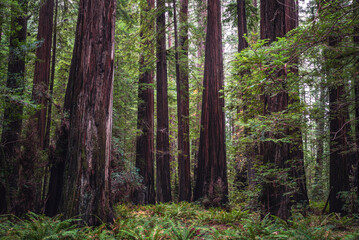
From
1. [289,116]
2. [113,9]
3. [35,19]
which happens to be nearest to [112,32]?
[113,9]

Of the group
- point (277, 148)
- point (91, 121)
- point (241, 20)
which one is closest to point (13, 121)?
point (91, 121)

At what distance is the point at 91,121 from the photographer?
16.5 feet

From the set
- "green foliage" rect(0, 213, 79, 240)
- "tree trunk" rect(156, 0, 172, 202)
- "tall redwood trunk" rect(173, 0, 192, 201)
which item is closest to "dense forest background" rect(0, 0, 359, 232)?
"tall redwood trunk" rect(173, 0, 192, 201)

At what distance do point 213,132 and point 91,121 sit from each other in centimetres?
536

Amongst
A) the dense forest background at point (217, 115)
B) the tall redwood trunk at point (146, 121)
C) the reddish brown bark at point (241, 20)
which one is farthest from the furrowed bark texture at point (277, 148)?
the tall redwood trunk at point (146, 121)

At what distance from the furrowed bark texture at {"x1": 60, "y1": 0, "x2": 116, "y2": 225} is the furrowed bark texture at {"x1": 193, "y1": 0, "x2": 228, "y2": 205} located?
478cm

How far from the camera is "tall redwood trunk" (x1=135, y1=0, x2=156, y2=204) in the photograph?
11.0 metres

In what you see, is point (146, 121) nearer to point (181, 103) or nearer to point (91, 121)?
point (181, 103)

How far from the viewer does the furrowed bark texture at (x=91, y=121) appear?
4.85 metres

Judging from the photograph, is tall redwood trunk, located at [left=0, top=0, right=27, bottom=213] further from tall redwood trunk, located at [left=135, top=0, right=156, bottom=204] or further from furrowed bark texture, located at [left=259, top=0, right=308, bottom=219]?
furrowed bark texture, located at [left=259, top=0, right=308, bottom=219]

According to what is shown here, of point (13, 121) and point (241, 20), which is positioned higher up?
point (241, 20)

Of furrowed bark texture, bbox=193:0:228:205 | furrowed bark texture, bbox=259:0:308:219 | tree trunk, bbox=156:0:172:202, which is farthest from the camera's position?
tree trunk, bbox=156:0:172:202

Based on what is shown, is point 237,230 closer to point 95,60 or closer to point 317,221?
point 317,221

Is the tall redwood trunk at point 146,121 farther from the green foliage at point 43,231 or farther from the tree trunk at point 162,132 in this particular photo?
the green foliage at point 43,231
